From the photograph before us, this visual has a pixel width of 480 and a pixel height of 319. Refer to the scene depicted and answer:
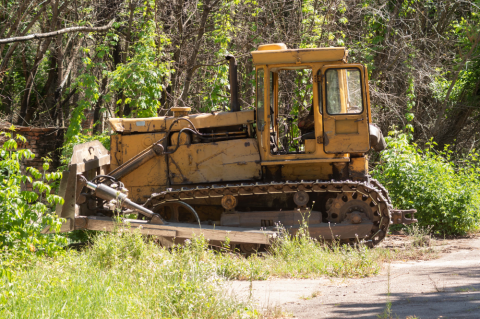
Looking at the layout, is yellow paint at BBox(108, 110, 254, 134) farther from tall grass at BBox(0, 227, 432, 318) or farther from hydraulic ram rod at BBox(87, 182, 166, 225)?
tall grass at BBox(0, 227, 432, 318)

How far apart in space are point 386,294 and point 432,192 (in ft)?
14.6

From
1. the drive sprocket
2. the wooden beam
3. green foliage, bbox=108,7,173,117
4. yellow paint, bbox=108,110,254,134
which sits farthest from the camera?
green foliage, bbox=108,7,173,117

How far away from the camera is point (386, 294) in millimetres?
4770

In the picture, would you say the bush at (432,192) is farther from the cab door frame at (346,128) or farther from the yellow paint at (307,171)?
the cab door frame at (346,128)

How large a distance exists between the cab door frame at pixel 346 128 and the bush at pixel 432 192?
247cm

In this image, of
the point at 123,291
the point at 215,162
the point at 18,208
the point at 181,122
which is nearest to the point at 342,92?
the point at 215,162

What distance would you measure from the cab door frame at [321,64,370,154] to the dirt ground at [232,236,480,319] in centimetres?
176

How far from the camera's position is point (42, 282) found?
15.6 ft

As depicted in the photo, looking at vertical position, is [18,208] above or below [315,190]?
above

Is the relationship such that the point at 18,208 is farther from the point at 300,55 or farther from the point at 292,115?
the point at 292,115

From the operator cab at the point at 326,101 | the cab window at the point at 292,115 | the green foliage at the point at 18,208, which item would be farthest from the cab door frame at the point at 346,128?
the green foliage at the point at 18,208

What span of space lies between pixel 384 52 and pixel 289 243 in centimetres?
851

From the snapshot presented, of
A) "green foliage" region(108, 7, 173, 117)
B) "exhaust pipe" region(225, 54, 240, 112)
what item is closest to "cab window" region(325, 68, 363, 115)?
"exhaust pipe" region(225, 54, 240, 112)

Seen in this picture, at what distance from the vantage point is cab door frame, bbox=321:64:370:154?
6.95 m
